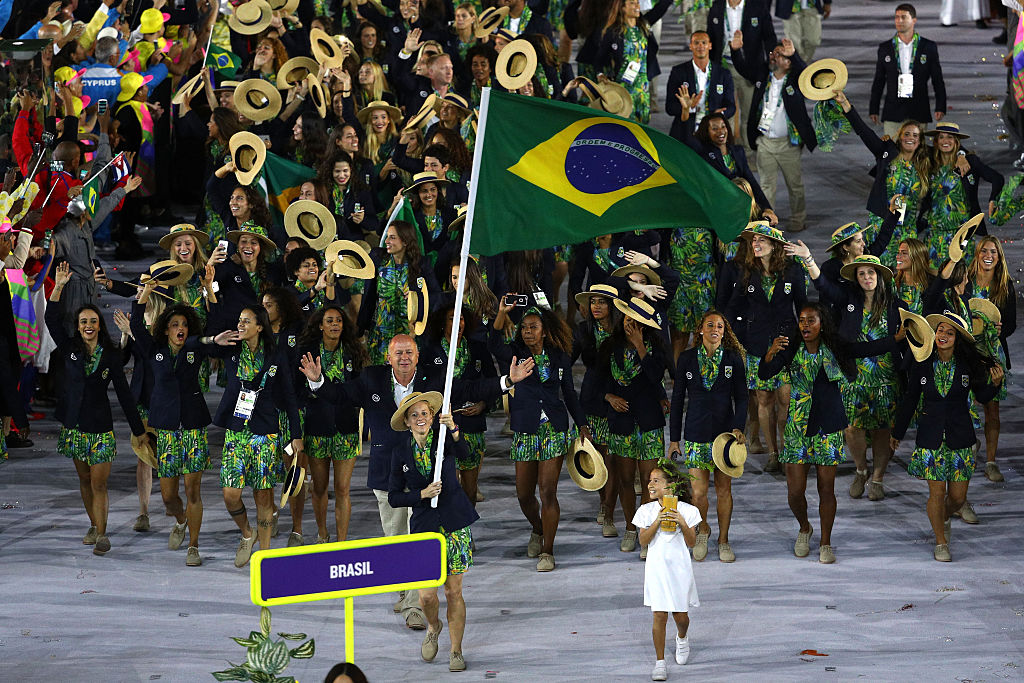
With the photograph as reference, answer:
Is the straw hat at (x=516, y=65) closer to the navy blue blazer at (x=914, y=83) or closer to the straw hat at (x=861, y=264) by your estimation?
the straw hat at (x=861, y=264)

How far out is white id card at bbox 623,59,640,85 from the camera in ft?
56.4

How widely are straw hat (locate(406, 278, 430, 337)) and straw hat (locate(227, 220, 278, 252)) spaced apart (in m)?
1.67

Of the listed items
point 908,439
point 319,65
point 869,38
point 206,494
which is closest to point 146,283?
point 206,494

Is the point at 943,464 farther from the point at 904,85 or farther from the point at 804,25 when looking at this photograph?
the point at 804,25

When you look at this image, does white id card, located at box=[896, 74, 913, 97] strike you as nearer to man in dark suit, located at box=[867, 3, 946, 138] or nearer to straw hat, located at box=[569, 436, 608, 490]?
man in dark suit, located at box=[867, 3, 946, 138]

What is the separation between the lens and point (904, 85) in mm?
17703

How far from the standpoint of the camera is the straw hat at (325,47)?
16.6 metres

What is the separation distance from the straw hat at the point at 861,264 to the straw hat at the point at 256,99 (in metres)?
6.03

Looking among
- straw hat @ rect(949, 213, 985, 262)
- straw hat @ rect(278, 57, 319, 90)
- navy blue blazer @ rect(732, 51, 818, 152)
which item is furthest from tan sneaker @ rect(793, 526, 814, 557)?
straw hat @ rect(278, 57, 319, 90)

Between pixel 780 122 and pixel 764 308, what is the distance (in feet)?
17.0

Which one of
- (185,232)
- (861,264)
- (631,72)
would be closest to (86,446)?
(185,232)

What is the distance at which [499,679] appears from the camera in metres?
9.84

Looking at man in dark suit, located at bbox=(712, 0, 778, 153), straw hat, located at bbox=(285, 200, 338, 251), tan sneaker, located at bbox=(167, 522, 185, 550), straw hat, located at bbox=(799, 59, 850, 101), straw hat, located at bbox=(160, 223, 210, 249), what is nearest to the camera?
tan sneaker, located at bbox=(167, 522, 185, 550)

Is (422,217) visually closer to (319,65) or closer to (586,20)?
(319,65)
